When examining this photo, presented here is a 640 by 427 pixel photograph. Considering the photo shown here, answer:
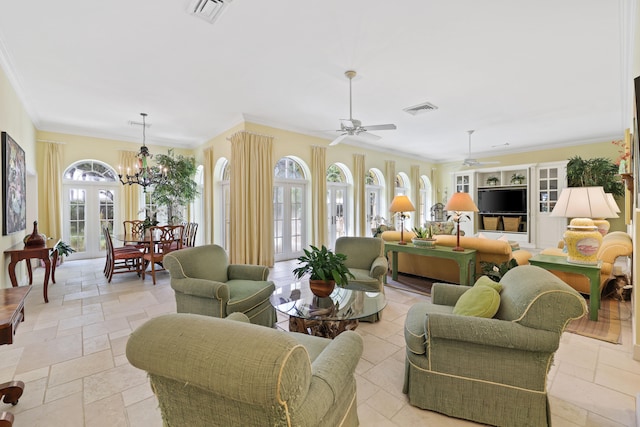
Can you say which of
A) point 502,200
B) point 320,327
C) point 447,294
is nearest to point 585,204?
point 447,294

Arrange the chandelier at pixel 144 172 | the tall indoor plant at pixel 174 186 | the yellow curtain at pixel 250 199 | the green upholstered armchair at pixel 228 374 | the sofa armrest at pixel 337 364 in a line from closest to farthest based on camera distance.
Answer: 1. the green upholstered armchair at pixel 228 374
2. the sofa armrest at pixel 337 364
3. the chandelier at pixel 144 172
4. the yellow curtain at pixel 250 199
5. the tall indoor plant at pixel 174 186

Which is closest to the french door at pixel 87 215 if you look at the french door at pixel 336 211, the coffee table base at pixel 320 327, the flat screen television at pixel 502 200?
the french door at pixel 336 211

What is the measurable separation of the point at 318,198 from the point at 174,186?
11.2ft

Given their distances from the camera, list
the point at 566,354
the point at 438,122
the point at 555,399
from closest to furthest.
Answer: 1. the point at 555,399
2. the point at 566,354
3. the point at 438,122

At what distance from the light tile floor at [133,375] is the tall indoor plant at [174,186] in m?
3.57

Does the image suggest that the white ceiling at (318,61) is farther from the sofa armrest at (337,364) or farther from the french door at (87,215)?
the sofa armrest at (337,364)

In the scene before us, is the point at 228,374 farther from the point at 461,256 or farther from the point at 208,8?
the point at 461,256

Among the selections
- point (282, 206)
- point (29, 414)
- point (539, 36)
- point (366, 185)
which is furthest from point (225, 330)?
point (366, 185)

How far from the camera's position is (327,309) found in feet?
7.79

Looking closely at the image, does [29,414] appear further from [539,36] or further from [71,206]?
[71,206]

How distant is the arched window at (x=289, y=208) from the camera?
660 centimetres

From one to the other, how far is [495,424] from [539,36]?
355 cm

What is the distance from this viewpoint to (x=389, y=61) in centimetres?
355

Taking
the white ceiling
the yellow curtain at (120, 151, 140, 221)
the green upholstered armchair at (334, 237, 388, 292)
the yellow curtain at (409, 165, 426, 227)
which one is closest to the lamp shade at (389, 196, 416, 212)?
the green upholstered armchair at (334, 237, 388, 292)
